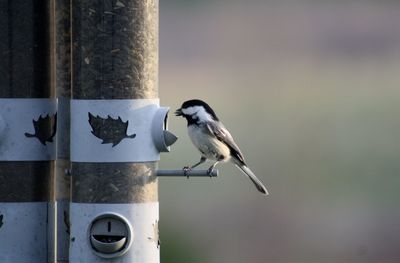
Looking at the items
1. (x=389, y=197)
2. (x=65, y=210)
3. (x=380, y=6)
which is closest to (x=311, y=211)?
(x=389, y=197)

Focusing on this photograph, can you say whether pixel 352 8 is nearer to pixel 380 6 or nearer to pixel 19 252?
pixel 380 6

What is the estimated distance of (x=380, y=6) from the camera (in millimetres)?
13578

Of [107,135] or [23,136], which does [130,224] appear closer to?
[107,135]

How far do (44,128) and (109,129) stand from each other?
399 mm

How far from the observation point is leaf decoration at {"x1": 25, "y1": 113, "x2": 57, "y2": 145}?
6.45 meters

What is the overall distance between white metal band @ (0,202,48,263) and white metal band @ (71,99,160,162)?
35 cm

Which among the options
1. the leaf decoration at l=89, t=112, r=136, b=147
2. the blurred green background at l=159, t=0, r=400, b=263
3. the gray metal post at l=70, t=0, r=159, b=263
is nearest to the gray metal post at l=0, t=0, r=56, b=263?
the gray metal post at l=70, t=0, r=159, b=263

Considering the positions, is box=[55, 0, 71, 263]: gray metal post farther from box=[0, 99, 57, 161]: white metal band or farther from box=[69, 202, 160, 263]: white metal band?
box=[69, 202, 160, 263]: white metal band

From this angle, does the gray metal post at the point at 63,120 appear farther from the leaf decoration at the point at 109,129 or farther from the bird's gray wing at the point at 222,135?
Answer: the bird's gray wing at the point at 222,135

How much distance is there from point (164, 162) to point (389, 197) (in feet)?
9.11

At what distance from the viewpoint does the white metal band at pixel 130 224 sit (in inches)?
244

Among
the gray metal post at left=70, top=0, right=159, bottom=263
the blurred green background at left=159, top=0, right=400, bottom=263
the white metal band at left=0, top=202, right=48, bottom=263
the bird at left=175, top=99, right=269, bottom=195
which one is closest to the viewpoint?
the gray metal post at left=70, top=0, right=159, bottom=263

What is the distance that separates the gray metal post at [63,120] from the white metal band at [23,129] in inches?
3.3

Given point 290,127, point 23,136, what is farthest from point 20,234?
point 290,127
